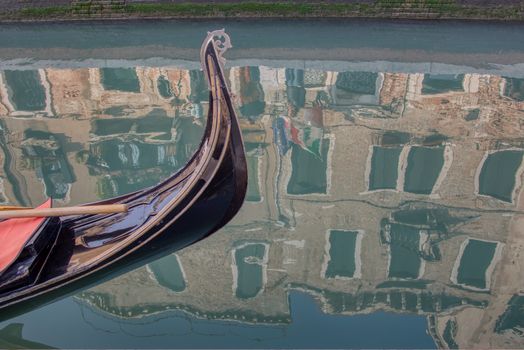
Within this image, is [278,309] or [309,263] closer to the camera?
[278,309]

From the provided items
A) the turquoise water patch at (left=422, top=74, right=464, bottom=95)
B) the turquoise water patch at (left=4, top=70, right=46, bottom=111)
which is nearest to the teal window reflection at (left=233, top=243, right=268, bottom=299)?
the turquoise water patch at (left=4, top=70, right=46, bottom=111)

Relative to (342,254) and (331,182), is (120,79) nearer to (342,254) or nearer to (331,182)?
(331,182)

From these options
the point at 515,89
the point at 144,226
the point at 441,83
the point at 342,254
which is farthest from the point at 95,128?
the point at 515,89

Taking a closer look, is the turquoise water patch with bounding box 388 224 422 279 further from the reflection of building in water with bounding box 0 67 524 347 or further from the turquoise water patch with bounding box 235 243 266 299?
the turquoise water patch with bounding box 235 243 266 299

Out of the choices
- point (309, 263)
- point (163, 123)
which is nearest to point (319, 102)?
point (163, 123)

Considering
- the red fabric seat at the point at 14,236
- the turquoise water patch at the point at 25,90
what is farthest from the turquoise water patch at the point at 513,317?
the turquoise water patch at the point at 25,90

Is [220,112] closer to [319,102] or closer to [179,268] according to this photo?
[179,268]

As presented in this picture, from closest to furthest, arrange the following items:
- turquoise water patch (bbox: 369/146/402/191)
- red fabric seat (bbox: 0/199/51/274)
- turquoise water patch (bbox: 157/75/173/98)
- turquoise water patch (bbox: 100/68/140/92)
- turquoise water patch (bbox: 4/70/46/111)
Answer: red fabric seat (bbox: 0/199/51/274)
turquoise water patch (bbox: 369/146/402/191)
turquoise water patch (bbox: 4/70/46/111)
turquoise water patch (bbox: 157/75/173/98)
turquoise water patch (bbox: 100/68/140/92)
